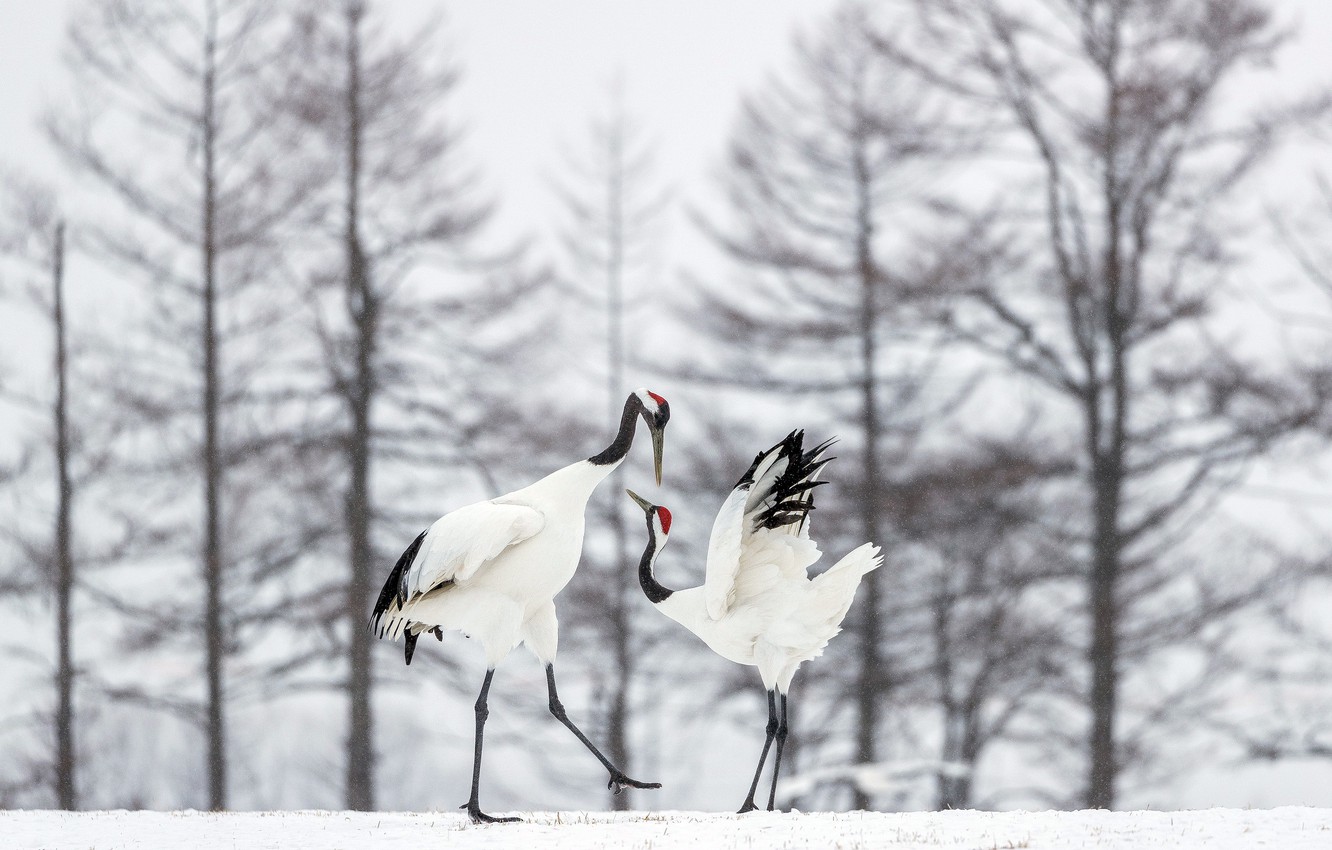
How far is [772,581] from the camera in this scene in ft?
23.1

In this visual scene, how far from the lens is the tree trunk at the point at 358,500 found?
14.3 meters

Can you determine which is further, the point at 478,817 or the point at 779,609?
the point at 779,609

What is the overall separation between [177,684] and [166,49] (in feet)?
20.7

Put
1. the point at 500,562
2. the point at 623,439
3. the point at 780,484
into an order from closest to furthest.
Result: 1. the point at 500,562
2. the point at 780,484
3. the point at 623,439

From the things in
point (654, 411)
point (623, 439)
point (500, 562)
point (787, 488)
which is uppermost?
point (654, 411)

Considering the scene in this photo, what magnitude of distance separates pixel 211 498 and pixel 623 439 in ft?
25.8

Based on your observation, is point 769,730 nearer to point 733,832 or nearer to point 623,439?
point 733,832

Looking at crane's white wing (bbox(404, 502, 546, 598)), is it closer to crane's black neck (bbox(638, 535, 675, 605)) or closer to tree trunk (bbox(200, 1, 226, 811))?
crane's black neck (bbox(638, 535, 675, 605))

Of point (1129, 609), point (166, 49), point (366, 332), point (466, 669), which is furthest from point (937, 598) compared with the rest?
point (166, 49)

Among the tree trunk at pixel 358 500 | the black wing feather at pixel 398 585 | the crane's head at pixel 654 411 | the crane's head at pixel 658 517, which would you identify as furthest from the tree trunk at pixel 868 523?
the black wing feather at pixel 398 585

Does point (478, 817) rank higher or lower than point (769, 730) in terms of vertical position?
lower

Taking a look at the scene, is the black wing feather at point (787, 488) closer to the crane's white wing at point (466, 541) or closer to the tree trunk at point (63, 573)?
the crane's white wing at point (466, 541)

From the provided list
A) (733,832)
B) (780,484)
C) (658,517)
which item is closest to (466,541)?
(658,517)

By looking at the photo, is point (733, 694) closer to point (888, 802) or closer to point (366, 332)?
point (888, 802)
